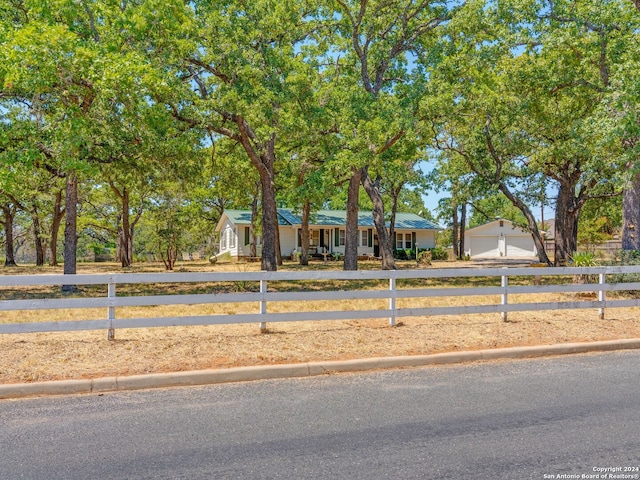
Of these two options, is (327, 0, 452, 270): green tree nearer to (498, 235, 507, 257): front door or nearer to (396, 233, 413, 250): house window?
(396, 233, 413, 250): house window

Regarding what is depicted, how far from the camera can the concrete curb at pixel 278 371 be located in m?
5.97

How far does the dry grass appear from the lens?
6.71m

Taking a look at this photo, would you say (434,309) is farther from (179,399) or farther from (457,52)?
(457,52)

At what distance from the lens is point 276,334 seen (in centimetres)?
840

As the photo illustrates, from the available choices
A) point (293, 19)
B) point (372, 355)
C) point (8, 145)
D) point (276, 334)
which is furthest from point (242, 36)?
point (372, 355)

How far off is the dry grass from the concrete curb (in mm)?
261

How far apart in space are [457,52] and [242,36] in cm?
886

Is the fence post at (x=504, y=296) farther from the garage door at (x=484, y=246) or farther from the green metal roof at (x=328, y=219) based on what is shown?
the garage door at (x=484, y=246)

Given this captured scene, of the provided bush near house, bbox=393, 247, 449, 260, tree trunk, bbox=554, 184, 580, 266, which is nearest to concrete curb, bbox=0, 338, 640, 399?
tree trunk, bbox=554, 184, 580, 266

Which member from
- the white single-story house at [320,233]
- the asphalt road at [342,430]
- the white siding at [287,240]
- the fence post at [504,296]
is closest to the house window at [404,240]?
the white single-story house at [320,233]

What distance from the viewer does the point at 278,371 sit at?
6.71m

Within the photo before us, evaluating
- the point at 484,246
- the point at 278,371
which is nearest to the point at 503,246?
the point at 484,246

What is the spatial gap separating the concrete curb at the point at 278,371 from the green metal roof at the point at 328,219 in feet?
93.2

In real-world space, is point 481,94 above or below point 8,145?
above
